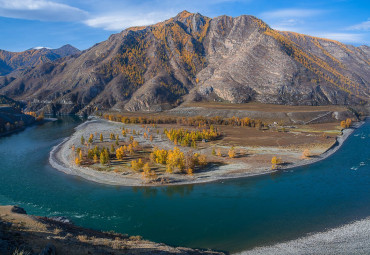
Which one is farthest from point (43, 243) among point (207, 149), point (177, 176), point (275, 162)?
point (207, 149)

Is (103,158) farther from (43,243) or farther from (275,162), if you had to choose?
(43,243)

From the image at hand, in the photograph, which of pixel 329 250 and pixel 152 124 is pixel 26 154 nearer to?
pixel 152 124

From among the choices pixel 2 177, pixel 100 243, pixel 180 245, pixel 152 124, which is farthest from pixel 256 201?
pixel 152 124

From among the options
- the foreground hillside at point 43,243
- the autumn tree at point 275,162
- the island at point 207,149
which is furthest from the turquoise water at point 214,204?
the foreground hillside at point 43,243

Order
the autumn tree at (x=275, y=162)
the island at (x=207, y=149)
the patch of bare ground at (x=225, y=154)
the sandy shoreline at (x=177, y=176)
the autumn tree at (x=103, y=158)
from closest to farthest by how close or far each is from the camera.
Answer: the sandy shoreline at (x=177, y=176) < the patch of bare ground at (x=225, y=154) < the island at (x=207, y=149) < the autumn tree at (x=275, y=162) < the autumn tree at (x=103, y=158)

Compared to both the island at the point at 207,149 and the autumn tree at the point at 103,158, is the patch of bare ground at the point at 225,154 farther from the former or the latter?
the autumn tree at the point at 103,158

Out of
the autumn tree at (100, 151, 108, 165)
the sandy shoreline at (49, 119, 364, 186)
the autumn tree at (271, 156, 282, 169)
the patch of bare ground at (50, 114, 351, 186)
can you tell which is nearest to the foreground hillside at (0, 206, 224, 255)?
the sandy shoreline at (49, 119, 364, 186)

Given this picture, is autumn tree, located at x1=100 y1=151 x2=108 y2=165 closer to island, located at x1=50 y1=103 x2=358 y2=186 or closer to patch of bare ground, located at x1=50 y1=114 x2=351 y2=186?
island, located at x1=50 y1=103 x2=358 y2=186

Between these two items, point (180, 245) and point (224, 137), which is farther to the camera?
point (224, 137)
